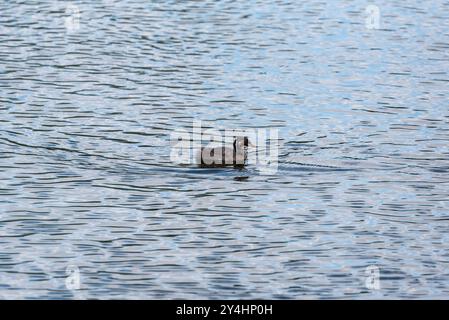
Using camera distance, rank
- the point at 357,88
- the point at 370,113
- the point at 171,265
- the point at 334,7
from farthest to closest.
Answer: the point at 334,7
the point at 357,88
the point at 370,113
the point at 171,265

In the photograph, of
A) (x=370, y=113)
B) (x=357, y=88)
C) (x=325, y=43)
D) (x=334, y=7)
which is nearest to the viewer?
(x=370, y=113)

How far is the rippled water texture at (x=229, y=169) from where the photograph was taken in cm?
1792

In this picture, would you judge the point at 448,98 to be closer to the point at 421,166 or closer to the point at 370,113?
the point at 370,113

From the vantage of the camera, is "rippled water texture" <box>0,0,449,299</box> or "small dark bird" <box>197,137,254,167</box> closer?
"rippled water texture" <box>0,0,449,299</box>

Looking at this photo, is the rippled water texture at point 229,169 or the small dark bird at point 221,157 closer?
the rippled water texture at point 229,169

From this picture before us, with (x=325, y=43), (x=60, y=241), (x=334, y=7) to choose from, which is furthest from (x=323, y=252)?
(x=334, y=7)

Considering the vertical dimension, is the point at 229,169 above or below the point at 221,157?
below

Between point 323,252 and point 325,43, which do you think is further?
point 325,43

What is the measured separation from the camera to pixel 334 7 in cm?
3703

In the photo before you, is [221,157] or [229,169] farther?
[221,157]

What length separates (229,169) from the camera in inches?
895

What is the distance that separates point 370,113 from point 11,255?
10.8m

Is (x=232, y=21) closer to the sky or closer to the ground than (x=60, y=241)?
closer to the sky

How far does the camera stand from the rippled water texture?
17.9 meters
